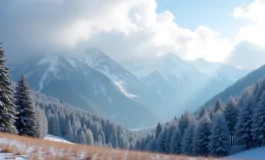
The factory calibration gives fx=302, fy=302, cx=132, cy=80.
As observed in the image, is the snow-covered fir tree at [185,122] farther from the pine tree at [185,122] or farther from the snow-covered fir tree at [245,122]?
the snow-covered fir tree at [245,122]

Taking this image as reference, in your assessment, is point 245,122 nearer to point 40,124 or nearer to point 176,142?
point 176,142

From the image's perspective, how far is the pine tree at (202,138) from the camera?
56.5 m

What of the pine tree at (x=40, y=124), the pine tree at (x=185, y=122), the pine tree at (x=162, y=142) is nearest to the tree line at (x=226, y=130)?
the pine tree at (x=185, y=122)

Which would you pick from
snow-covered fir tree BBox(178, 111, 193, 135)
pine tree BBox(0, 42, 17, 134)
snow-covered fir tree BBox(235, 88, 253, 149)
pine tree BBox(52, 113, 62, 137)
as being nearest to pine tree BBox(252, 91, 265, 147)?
snow-covered fir tree BBox(235, 88, 253, 149)

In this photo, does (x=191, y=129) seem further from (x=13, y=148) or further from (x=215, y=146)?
(x=13, y=148)

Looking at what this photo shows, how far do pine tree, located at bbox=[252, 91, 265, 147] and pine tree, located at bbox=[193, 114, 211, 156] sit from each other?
9129mm

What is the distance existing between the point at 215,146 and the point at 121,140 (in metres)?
105

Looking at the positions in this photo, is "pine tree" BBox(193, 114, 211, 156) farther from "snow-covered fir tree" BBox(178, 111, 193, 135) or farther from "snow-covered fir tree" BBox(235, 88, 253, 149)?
"snow-covered fir tree" BBox(178, 111, 193, 135)

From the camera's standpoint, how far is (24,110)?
37594 millimetres

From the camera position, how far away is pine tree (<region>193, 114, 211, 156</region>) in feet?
185

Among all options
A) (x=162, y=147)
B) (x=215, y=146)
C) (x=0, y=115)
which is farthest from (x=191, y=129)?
(x=0, y=115)

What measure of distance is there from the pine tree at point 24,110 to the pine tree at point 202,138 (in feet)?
102

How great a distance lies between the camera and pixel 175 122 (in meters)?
73.8

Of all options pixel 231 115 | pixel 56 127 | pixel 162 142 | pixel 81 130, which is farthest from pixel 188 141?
pixel 81 130
